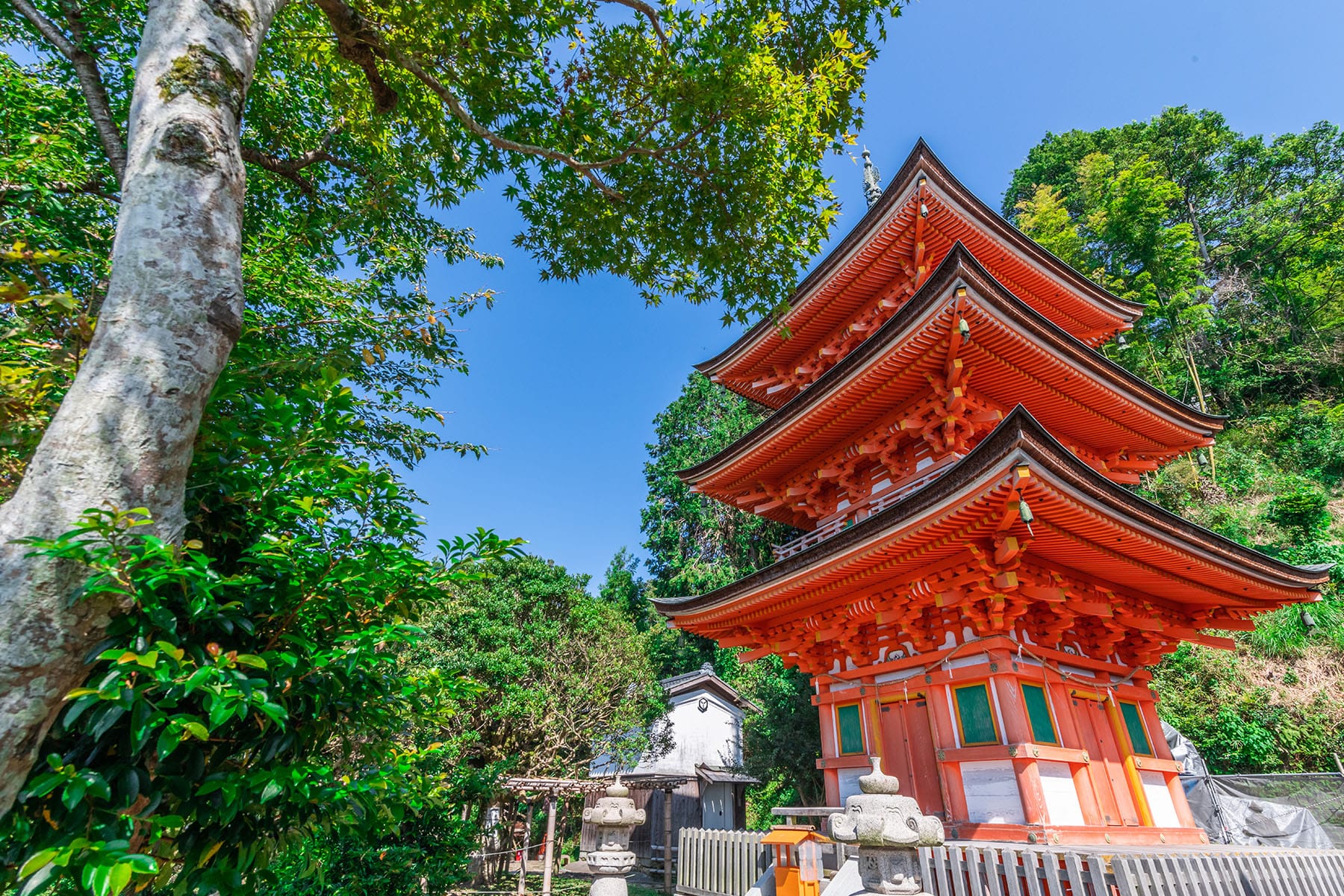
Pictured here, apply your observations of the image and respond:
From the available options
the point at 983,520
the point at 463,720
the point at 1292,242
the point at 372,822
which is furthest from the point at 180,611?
the point at 1292,242

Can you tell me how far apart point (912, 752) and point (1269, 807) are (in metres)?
8.48

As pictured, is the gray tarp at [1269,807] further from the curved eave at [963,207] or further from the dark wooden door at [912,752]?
the curved eave at [963,207]

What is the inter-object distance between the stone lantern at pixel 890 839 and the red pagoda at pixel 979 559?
2971mm

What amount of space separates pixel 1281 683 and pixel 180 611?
18.8 metres

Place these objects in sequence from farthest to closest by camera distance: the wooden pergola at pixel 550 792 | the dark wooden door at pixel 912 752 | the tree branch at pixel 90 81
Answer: the wooden pergola at pixel 550 792
the dark wooden door at pixel 912 752
the tree branch at pixel 90 81

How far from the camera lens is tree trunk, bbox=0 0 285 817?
175cm

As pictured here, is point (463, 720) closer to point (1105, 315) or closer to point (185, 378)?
point (185, 378)

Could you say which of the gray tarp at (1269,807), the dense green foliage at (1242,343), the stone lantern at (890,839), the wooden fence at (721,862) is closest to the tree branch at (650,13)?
the stone lantern at (890,839)

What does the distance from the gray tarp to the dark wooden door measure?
5.63m

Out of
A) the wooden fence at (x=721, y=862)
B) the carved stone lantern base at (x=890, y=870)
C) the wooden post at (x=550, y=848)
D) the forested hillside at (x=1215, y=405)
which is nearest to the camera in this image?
the carved stone lantern base at (x=890, y=870)

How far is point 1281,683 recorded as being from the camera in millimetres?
12641

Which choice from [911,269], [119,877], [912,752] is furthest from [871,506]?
[119,877]

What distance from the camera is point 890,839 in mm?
3602

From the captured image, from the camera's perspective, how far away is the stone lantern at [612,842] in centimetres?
490
